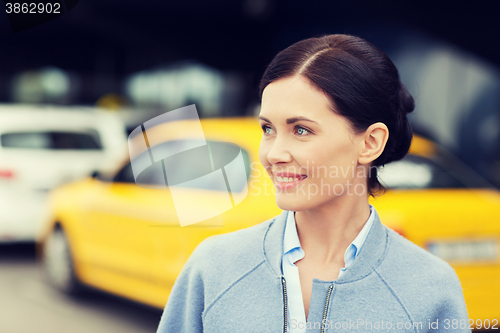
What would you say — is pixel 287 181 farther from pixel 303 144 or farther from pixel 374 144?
pixel 374 144

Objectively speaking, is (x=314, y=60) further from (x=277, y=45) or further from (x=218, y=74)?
(x=218, y=74)

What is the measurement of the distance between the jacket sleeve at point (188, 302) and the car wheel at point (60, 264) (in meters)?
4.06

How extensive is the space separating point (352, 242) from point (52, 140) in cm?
650

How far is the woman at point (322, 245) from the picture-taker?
1479 millimetres

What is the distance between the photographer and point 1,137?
717 cm

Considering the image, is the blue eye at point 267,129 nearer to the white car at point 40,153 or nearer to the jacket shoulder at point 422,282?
the jacket shoulder at point 422,282

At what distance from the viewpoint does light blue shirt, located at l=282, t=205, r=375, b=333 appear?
152cm

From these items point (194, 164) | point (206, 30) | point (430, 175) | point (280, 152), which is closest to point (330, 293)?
point (280, 152)

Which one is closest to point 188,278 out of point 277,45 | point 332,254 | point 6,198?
point 332,254

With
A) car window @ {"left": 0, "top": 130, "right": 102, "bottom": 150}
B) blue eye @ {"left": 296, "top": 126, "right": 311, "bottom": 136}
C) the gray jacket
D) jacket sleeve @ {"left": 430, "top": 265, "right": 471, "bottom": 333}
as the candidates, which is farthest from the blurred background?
jacket sleeve @ {"left": 430, "top": 265, "right": 471, "bottom": 333}

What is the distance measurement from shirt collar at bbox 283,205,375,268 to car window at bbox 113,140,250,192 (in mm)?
2201

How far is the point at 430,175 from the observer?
→ 4.23 m

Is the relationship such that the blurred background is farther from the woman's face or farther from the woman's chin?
the woman's chin

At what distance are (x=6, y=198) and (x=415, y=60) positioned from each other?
952 cm
